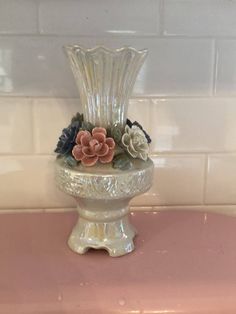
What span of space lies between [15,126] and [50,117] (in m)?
0.05

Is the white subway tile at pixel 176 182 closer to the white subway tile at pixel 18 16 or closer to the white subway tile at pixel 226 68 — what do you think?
the white subway tile at pixel 226 68

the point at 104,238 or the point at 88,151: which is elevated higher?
the point at 88,151

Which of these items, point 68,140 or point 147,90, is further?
point 147,90

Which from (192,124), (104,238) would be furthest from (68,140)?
(192,124)

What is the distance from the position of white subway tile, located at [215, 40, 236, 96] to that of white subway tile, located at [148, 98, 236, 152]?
0.05ft

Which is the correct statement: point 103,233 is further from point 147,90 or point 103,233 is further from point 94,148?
point 147,90

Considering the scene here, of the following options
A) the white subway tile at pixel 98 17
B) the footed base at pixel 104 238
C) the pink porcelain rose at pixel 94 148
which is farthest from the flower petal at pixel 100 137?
the white subway tile at pixel 98 17

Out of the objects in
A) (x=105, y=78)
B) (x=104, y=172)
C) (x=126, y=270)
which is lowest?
(x=126, y=270)

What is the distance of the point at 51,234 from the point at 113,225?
111mm

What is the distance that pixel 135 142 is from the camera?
58 centimetres

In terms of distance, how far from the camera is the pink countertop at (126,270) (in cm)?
51

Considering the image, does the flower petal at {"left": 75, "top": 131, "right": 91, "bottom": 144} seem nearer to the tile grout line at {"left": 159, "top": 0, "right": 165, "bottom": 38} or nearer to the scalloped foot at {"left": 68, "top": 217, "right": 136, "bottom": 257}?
the scalloped foot at {"left": 68, "top": 217, "right": 136, "bottom": 257}

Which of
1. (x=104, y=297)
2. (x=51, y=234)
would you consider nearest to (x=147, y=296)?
(x=104, y=297)

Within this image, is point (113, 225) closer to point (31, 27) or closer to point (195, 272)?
point (195, 272)
